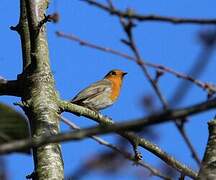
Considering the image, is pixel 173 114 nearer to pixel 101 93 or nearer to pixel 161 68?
pixel 161 68

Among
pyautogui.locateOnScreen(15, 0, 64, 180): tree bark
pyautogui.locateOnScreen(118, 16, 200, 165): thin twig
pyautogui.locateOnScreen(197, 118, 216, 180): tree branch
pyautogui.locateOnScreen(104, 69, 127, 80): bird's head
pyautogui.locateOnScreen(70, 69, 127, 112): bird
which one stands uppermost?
pyautogui.locateOnScreen(104, 69, 127, 80): bird's head

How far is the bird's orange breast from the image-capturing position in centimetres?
1172

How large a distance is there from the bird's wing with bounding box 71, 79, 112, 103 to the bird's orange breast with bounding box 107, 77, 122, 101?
0.10 m

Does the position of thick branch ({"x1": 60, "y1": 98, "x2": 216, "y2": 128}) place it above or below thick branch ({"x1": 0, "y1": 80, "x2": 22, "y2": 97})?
below

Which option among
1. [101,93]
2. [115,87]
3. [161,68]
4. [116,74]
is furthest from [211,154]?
[116,74]

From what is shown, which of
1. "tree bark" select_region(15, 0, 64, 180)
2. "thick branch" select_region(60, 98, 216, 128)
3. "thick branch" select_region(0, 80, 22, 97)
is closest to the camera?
"thick branch" select_region(60, 98, 216, 128)

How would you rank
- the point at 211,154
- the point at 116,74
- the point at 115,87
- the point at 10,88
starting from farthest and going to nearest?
the point at 116,74 → the point at 115,87 → the point at 10,88 → the point at 211,154

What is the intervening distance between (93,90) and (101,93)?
16 centimetres

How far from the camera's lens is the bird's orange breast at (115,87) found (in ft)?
38.4

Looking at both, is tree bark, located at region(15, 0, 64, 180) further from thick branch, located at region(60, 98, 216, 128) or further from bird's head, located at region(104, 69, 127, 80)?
bird's head, located at region(104, 69, 127, 80)

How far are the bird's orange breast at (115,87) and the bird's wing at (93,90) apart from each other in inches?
4.0

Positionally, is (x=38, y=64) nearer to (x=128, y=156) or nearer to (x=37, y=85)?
(x=37, y=85)

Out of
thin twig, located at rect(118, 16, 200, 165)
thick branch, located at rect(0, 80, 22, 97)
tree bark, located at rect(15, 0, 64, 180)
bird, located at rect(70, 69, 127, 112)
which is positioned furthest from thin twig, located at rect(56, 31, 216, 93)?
bird, located at rect(70, 69, 127, 112)

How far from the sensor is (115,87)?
1214cm
